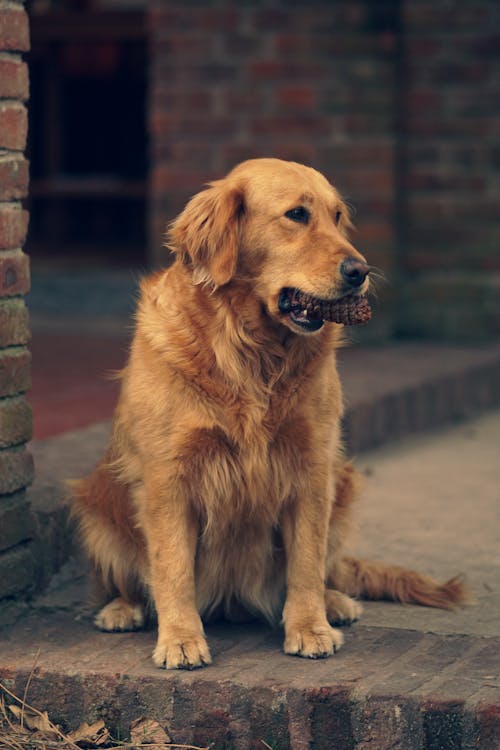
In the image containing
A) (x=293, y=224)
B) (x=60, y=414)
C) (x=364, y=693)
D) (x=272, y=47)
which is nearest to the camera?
(x=364, y=693)

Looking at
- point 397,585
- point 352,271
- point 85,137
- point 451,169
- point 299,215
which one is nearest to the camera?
point 352,271

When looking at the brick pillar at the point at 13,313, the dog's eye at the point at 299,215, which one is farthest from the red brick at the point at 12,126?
the dog's eye at the point at 299,215

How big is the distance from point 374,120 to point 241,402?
439 centimetres

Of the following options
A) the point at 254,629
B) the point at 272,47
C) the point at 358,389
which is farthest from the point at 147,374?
the point at 272,47

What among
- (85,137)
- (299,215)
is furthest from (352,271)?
(85,137)

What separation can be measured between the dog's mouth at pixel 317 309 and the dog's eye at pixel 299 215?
0.18 m

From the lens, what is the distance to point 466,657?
3453mm

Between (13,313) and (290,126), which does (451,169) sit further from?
(13,313)

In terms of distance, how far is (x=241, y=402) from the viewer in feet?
11.7

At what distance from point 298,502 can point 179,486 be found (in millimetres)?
320

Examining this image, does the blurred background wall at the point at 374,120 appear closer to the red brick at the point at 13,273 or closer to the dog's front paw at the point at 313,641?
the red brick at the point at 13,273

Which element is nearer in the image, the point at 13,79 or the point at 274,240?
the point at 274,240

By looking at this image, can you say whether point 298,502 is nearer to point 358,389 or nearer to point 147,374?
point 147,374

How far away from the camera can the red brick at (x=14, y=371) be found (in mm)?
3802
